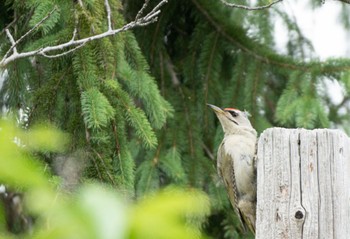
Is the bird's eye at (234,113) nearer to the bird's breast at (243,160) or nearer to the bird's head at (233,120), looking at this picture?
the bird's head at (233,120)

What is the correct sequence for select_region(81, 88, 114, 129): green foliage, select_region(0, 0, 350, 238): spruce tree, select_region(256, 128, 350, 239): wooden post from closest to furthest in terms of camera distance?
select_region(256, 128, 350, 239): wooden post
select_region(81, 88, 114, 129): green foliage
select_region(0, 0, 350, 238): spruce tree

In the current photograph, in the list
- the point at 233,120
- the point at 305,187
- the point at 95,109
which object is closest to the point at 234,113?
the point at 233,120

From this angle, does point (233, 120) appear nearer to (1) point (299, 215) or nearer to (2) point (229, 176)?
(2) point (229, 176)

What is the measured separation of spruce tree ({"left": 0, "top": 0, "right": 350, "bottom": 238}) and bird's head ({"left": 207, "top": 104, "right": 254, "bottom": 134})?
337mm

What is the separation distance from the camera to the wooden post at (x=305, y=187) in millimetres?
2443

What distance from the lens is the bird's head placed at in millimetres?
4195

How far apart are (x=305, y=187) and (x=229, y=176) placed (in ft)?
4.47

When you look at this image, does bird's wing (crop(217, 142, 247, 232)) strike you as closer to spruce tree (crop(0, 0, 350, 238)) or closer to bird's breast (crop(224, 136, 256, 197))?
bird's breast (crop(224, 136, 256, 197))

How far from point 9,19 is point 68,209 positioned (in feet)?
11.4

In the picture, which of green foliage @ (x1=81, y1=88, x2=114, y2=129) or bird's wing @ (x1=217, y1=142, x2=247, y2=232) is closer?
green foliage @ (x1=81, y1=88, x2=114, y2=129)

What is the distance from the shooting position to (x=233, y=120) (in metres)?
4.22

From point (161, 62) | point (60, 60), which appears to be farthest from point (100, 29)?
point (161, 62)

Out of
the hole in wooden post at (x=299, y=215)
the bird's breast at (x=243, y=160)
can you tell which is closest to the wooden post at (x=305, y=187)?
the hole in wooden post at (x=299, y=215)

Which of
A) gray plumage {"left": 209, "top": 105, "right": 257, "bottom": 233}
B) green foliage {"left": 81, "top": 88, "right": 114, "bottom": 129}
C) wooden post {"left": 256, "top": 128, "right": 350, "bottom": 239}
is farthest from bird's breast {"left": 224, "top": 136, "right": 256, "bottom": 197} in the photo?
wooden post {"left": 256, "top": 128, "right": 350, "bottom": 239}
